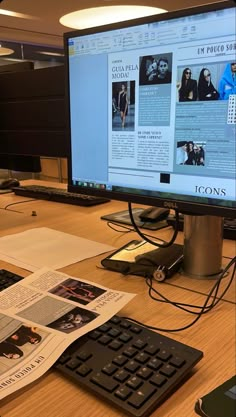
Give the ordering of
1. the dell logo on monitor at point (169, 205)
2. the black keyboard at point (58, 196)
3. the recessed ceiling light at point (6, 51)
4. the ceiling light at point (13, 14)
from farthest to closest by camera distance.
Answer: the recessed ceiling light at point (6, 51) < the ceiling light at point (13, 14) < the black keyboard at point (58, 196) < the dell logo on monitor at point (169, 205)

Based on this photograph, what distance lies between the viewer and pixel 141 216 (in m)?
1.24

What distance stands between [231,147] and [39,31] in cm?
734

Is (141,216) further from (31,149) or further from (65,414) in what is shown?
(65,414)

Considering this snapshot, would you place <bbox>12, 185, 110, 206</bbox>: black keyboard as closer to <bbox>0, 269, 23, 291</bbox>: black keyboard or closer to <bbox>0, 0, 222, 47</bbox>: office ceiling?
<bbox>0, 269, 23, 291</bbox>: black keyboard

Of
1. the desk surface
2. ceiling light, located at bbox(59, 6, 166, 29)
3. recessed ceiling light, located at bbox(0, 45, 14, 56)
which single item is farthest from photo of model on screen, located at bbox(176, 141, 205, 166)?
recessed ceiling light, located at bbox(0, 45, 14, 56)

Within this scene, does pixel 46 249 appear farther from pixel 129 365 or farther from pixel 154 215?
pixel 129 365

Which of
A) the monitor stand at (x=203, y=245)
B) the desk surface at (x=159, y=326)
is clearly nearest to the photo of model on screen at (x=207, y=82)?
the monitor stand at (x=203, y=245)

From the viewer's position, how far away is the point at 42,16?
620 cm

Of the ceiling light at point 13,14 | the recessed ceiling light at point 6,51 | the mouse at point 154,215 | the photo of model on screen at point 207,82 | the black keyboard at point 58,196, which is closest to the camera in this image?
the photo of model on screen at point 207,82

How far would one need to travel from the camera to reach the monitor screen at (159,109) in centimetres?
69

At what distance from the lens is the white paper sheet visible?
0.93 metres

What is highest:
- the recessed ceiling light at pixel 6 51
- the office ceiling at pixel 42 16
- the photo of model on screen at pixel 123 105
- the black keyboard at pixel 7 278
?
the office ceiling at pixel 42 16

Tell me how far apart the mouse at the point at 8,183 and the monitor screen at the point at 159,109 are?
0.94 meters

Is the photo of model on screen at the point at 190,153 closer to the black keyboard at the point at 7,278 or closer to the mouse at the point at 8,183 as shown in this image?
the black keyboard at the point at 7,278
